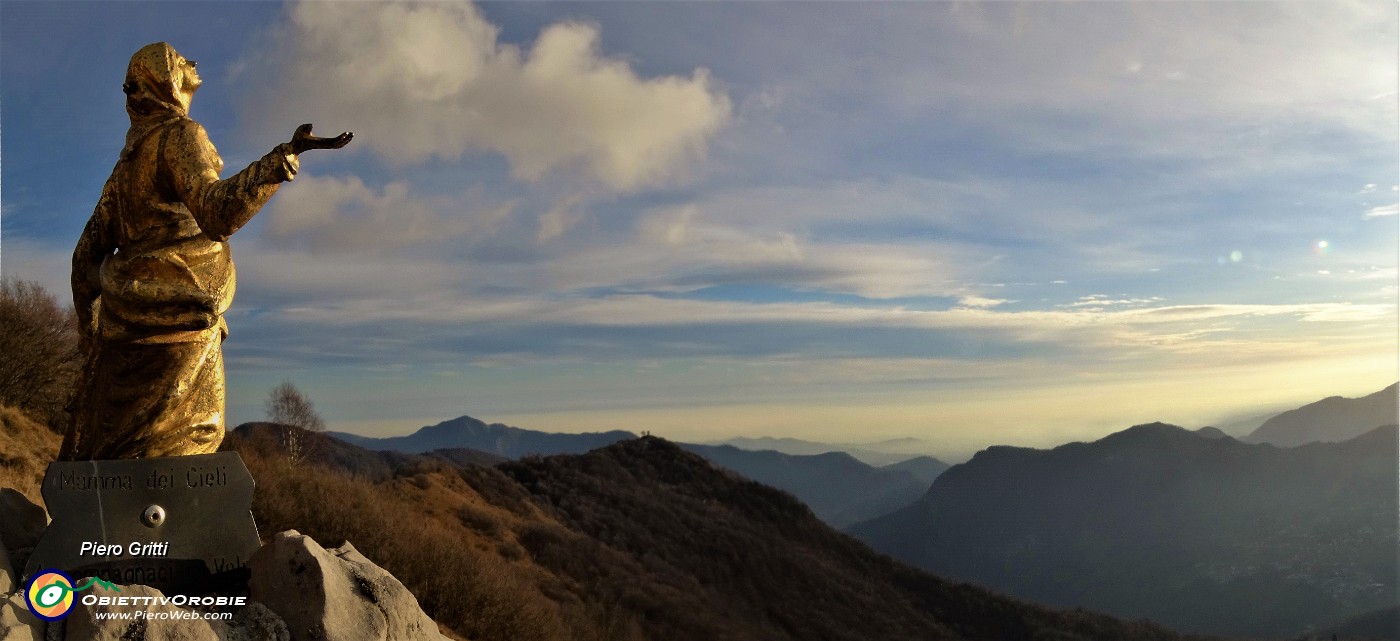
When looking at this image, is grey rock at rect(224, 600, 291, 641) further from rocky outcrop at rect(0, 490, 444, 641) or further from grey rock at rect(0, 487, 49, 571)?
grey rock at rect(0, 487, 49, 571)

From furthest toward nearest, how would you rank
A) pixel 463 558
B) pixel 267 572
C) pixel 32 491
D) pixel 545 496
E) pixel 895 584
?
pixel 895 584, pixel 545 496, pixel 463 558, pixel 32 491, pixel 267 572

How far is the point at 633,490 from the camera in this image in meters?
32.9

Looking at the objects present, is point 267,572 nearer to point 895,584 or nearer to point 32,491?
point 32,491

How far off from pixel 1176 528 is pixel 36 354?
108 m

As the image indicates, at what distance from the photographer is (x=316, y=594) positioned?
482 cm

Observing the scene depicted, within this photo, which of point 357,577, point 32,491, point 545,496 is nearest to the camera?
point 357,577

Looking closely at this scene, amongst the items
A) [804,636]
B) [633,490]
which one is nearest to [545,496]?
[633,490]

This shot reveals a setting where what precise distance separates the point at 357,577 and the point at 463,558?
30.4 feet

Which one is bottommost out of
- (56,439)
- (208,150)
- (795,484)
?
(795,484)

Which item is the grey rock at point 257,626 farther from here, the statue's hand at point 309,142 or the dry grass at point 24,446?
the dry grass at point 24,446

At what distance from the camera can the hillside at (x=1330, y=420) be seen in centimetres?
12347

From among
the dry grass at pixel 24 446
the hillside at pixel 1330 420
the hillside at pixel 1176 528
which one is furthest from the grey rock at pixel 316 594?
the hillside at pixel 1330 420

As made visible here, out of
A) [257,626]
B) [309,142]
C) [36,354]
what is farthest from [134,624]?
[36,354]

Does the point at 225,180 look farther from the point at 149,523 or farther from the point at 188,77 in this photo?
the point at 149,523
